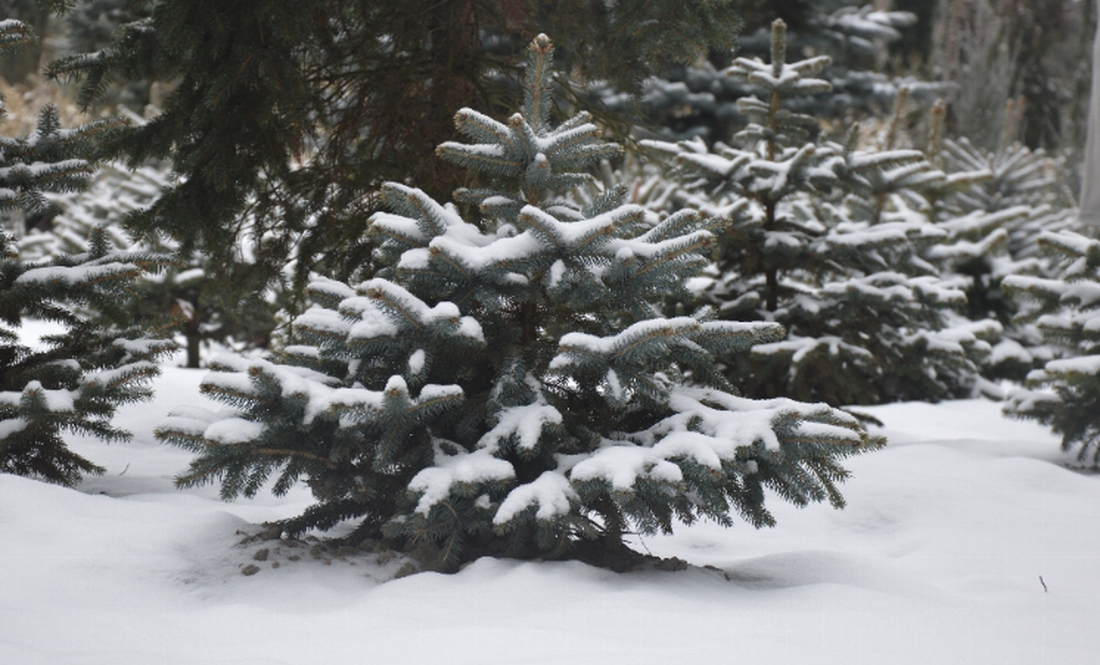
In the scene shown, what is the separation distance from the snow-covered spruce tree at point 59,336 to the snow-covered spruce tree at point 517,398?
88 cm

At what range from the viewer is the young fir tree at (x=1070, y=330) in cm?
448

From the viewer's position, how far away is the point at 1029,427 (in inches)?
246

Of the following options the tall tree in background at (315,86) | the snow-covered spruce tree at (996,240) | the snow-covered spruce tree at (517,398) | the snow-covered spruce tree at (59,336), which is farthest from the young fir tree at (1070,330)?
the snow-covered spruce tree at (59,336)

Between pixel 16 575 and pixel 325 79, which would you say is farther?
pixel 325 79

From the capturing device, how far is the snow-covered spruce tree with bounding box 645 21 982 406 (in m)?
4.88

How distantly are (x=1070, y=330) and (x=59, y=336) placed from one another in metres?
5.02

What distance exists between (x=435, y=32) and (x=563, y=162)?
1.90m

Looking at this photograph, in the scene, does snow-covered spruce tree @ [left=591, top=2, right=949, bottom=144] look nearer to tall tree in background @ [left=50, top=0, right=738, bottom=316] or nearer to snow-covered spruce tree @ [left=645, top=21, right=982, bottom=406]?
snow-covered spruce tree @ [left=645, top=21, right=982, bottom=406]

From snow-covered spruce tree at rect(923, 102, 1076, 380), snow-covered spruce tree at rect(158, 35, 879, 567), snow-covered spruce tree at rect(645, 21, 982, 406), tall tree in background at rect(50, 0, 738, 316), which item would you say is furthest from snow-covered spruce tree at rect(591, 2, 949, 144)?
snow-covered spruce tree at rect(158, 35, 879, 567)

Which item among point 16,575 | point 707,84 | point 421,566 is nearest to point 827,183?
point 421,566

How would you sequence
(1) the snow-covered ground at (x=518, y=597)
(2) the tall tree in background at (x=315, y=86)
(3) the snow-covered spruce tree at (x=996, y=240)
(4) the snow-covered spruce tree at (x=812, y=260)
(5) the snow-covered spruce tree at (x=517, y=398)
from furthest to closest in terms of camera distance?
(3) the snow-covered spruce tree at (x=996, y=240), (4) the snow-covered spruce tree at (x=812, y=260), (2) the tall tree in background at (x=315, y=86), (5) the snow-covered spruce tree at (x=517, y=398), (1) the snow-covered ground at (x=518, y=597)

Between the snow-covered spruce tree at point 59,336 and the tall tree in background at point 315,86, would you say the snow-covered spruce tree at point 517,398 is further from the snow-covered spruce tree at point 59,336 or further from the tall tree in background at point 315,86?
the tall tree in background at point 315,86

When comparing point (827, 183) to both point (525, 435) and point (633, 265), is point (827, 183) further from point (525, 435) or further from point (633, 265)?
point (525, 435)

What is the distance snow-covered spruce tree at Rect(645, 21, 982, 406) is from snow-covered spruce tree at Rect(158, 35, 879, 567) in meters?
2.26
